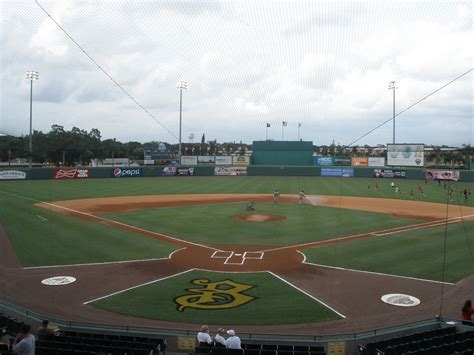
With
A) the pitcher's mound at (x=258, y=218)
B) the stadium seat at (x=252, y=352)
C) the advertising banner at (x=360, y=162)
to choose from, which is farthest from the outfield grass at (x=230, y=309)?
the advertising banner at (x=360, y=162)


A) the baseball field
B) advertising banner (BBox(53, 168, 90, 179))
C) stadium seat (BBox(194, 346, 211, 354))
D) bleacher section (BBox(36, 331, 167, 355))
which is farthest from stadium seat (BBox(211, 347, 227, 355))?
advertising banner (BBox(53, 168, 90, 179))

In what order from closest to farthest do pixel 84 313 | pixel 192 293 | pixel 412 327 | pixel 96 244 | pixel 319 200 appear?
pixel 412 327
pixel 84 313
pixel 192 293
pixel 96 244
pixel 319 200

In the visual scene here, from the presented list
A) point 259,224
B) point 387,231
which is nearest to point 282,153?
point 259,224

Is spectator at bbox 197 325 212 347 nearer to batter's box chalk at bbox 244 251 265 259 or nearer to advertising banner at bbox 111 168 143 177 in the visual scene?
batter's box chalk at bbox 244 251 265 259

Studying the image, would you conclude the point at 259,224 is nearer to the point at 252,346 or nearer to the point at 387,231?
the point at 387,231

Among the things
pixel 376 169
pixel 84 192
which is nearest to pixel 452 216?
pixel 84 192

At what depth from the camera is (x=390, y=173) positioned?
7869 cm

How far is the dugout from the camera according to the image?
9794cm

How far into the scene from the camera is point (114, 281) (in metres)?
18.0

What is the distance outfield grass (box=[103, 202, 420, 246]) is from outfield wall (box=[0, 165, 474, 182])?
94.0 feet

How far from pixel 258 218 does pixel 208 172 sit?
52.1 metres

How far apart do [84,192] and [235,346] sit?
4733 centimetres

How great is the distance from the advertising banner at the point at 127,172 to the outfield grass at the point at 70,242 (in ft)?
141

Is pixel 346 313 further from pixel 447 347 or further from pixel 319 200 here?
pixel 319 200
